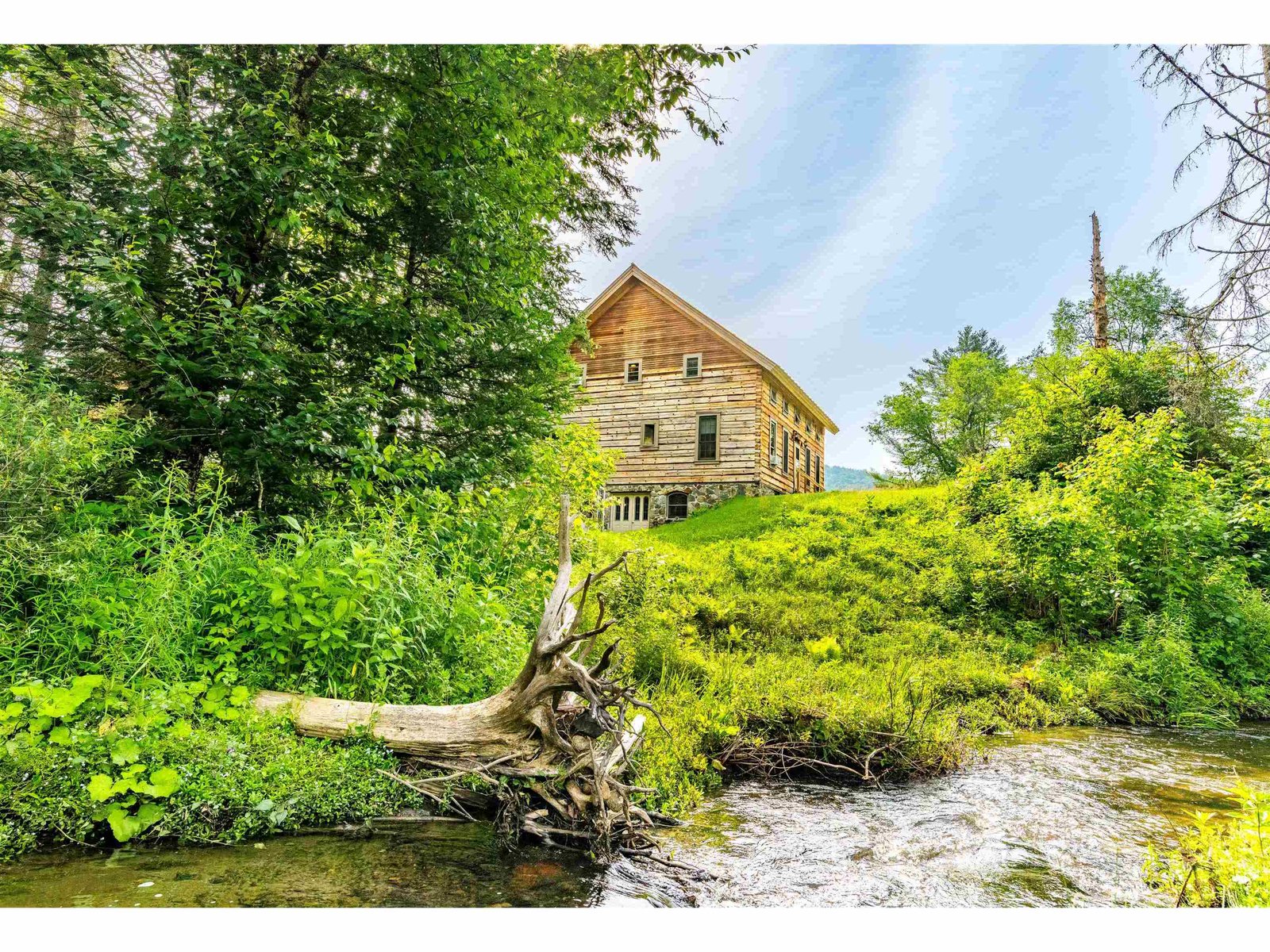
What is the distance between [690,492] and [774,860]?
1701 centimetres

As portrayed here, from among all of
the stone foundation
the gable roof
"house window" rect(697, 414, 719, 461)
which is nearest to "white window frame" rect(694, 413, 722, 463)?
"house window" rect(697, 414, 719, 461)

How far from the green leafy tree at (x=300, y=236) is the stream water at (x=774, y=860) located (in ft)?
9.12

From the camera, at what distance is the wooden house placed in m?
19.5

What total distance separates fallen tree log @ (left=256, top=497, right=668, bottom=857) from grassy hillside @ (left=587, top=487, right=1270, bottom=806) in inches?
35.0

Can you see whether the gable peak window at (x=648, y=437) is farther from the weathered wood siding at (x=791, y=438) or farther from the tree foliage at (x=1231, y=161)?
the tree foliage at (x=1231, y=161)

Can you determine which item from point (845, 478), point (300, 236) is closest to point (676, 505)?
point (300, 236)

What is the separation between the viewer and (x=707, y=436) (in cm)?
1997

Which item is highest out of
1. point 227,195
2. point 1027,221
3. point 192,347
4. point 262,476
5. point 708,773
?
point 1027,221

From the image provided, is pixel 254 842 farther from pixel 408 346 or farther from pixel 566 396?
pixel 566 396

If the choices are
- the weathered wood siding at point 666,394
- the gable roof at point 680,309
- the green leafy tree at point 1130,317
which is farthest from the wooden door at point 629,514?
the green leafy tree at point 1130,317

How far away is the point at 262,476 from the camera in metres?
4.86

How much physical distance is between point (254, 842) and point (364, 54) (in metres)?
5.70

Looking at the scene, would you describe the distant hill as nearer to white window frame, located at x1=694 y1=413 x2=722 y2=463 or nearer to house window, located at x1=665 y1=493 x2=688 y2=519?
white window frame, located at x1=694 y1=413 x2=722 y2=463
